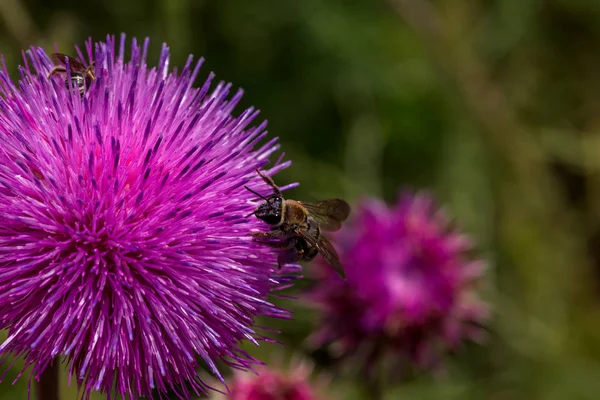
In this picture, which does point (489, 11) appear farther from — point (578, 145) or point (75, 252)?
point (75, 252)

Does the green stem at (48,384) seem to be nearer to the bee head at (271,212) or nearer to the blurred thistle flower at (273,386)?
the bee head at (271,212)

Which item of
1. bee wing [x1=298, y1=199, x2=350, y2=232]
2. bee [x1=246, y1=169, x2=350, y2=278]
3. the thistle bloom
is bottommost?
the thistle bloom

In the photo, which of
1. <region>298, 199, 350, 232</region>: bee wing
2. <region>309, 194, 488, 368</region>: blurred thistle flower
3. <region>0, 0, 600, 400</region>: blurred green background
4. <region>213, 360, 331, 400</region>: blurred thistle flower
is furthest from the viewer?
<region>0, 0, 600, 400</region>: blurred green background

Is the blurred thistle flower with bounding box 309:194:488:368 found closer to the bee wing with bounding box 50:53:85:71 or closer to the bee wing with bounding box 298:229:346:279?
the bee wing with bounding box 298:229:346:279

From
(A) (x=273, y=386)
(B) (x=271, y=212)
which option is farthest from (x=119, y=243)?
(A) (x=273, y=386)

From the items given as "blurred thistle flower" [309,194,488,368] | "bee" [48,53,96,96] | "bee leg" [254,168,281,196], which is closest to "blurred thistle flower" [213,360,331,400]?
"blurred thistle flower" [309,194,488,368]

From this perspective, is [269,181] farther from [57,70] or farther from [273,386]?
[273,386]

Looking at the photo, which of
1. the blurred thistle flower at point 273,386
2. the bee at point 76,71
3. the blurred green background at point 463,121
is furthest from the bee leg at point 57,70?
the blurred green background at point 463,121

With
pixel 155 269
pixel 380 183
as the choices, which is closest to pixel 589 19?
pixel 380 183
